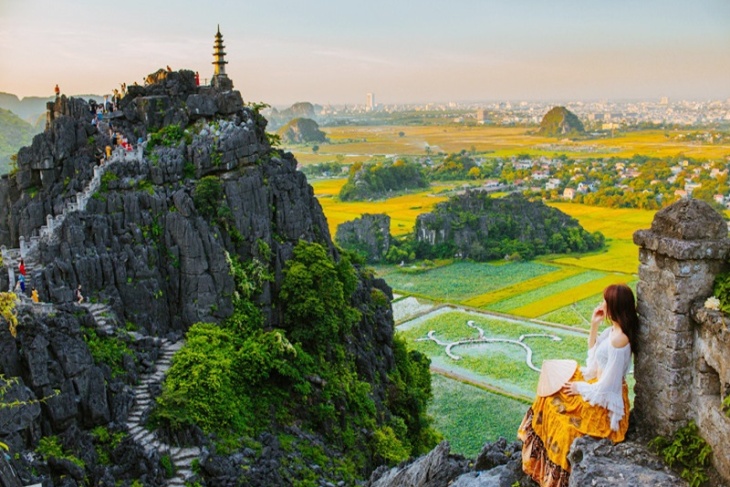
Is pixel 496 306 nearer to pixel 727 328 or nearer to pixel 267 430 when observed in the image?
pixel 267 430

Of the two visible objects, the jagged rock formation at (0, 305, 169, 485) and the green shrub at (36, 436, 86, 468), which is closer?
the jagged rock formation at (0, 305, 169, 485)

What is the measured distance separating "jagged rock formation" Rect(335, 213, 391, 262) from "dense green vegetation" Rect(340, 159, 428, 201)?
27192 mm

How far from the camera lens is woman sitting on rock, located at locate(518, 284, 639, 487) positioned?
8.62m

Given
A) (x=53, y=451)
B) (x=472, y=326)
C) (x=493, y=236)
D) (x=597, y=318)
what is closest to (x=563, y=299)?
(x=472, y=326)

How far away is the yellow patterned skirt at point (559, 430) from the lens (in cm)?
880

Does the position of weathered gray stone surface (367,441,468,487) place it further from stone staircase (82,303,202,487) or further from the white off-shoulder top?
stone staircase (82,303,202,487)

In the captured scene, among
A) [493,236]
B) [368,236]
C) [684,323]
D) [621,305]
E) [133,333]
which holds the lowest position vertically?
[493,236]

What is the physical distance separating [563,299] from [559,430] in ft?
138

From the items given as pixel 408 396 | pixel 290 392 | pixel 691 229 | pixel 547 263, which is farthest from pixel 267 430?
pixel 547 263

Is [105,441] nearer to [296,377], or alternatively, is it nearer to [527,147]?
[296,377]

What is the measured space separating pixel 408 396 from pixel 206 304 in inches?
313

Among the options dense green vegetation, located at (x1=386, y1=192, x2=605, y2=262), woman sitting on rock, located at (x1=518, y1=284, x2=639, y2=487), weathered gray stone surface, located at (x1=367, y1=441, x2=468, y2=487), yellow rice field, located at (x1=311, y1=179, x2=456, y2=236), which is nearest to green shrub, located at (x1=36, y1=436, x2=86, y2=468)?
weathered gray stone surface, located at (x1=367, y1=441, x2=468, y2=487)

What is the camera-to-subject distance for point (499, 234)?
6981 centimetres

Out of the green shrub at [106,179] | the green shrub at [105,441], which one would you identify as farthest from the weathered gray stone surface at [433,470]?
the green shrub at [106,179]
